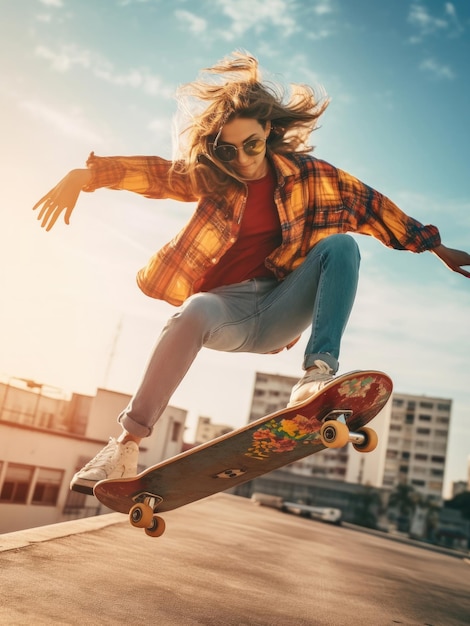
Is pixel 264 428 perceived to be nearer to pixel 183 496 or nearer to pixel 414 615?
pixel 183 496

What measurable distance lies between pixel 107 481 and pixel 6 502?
26.5 meters

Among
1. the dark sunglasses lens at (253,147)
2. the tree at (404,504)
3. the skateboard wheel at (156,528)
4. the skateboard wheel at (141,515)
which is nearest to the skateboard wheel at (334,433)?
the skateboard wheel at (141,515)

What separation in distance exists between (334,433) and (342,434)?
0.05 meters

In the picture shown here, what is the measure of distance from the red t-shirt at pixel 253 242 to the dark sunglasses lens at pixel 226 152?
19 centimetres

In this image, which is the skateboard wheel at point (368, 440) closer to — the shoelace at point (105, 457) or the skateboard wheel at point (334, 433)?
the skateboard wheel at point (334, 433)

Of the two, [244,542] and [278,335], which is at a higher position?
[278,335]

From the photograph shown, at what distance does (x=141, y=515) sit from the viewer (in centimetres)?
328

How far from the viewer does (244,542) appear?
26.6 ft

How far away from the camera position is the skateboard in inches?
106

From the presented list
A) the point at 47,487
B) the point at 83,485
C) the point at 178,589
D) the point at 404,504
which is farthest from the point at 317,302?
the point at 404,504

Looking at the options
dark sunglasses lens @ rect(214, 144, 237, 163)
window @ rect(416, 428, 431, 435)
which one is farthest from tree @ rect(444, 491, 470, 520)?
dark sunglasses lens @ rect(214, 144, 237, 163)

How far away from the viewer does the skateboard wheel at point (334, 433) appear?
253 centimetres

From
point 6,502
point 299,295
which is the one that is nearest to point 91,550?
point 299,295

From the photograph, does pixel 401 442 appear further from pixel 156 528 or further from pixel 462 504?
pixel 156 528
